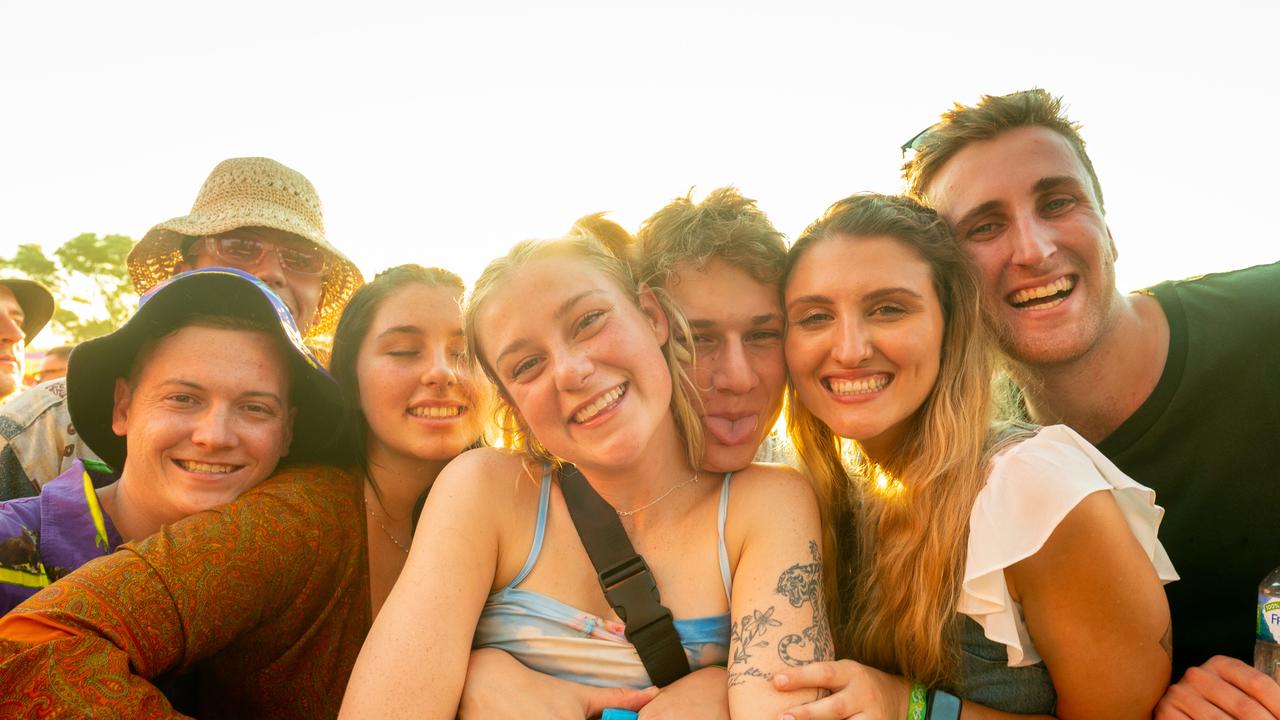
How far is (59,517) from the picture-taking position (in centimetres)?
299

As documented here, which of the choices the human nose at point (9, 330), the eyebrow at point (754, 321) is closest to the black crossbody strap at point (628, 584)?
the eyebrow at point (754, 321)

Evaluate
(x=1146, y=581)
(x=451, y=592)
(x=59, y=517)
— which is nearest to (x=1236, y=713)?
(x=1146, y=581)

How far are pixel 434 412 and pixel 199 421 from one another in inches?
36.3

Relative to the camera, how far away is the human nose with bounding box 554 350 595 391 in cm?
264

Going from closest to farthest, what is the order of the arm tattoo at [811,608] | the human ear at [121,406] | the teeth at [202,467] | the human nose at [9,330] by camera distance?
the arm tattoo at [811,608]
the teeth at [202,467]
the human ear at [121,406]
the human nose at [9,330]

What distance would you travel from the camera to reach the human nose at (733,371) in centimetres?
303

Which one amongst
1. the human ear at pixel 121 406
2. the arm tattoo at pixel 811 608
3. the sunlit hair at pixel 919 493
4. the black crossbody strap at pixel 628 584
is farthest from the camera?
the human ear at pixel 121 406

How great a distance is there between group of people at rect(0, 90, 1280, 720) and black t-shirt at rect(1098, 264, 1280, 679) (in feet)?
0.04

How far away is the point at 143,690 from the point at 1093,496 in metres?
2.85

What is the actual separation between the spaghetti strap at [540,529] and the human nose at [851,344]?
45.2 inches

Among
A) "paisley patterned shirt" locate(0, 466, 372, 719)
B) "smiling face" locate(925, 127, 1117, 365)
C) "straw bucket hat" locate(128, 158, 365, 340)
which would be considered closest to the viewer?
"paisley patterned shirt" locate(0, 466, 372, 719)

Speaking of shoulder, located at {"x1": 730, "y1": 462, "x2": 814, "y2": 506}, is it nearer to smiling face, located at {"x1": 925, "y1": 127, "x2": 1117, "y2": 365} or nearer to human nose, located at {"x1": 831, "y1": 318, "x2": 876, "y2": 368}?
human nose, located at {"x1": 831, "y1": 318, "x2": 876, "y2": 368}

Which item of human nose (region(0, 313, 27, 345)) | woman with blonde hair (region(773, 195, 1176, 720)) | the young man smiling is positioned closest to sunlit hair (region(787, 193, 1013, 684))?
woman with blonde hair (region(773, 195, 1176, 720))

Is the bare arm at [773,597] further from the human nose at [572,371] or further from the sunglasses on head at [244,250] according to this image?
Answer: the sunglasses on head at [244,250]
